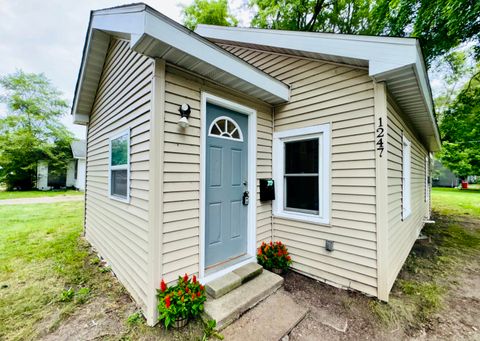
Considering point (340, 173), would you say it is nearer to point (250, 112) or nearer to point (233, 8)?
point (250, 112)

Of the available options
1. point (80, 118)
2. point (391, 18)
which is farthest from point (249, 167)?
point (391, 18)

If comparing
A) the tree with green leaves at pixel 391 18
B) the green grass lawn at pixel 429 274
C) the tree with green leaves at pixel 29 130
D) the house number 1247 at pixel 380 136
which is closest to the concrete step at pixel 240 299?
the green grass lawn at pixel 429 274

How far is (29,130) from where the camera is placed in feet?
47.7

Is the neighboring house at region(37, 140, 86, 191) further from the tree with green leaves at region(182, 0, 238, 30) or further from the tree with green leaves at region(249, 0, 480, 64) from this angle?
the tree with green leaves at region(249, 0, 480, 64)

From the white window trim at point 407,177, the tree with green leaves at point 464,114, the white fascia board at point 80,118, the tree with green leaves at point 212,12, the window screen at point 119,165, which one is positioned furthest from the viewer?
the tree with green leaves at point 212,12

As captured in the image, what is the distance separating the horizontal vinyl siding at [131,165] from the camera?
7.62 ft

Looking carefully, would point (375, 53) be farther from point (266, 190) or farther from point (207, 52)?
point (266, 190)

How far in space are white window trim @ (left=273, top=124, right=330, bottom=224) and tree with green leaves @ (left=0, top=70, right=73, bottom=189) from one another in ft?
58.0

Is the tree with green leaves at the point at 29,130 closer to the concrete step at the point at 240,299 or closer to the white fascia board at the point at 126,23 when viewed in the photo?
the white fascia board at the point at 126,23

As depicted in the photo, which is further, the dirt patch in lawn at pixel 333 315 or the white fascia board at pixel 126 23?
the dirt patch in lawn at pixel 333 315

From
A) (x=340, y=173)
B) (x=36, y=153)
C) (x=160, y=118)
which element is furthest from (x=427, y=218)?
(x=36, y=153)

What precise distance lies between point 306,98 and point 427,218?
776cm

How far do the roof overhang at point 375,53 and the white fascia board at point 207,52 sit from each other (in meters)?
0.69

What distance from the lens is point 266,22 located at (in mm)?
9219
